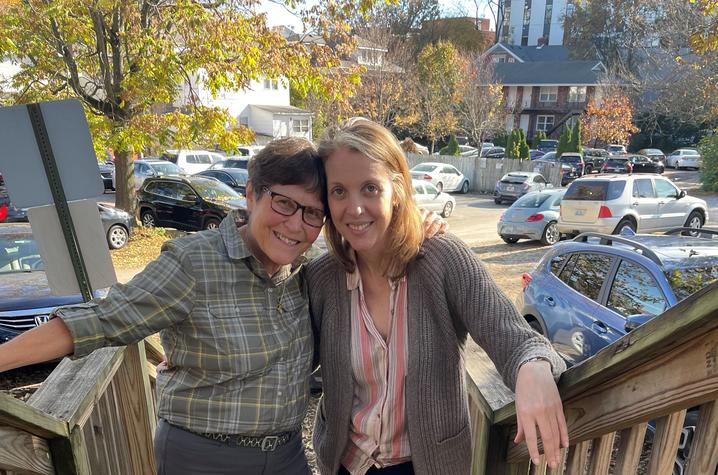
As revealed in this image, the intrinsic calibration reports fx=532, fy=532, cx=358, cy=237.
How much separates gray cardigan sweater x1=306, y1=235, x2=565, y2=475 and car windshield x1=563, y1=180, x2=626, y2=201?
1159 cm

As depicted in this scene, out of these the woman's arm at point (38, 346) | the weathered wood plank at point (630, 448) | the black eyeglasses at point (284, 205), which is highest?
the black eyeglasses at point (284, 205)

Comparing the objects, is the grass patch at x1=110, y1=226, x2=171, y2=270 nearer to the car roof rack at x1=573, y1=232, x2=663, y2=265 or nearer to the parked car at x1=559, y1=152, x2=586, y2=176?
the car roof rack at x1=573, y1=232, x2=663, y2=265

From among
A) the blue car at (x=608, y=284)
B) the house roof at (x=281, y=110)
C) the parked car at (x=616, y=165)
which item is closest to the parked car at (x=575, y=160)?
the parked car at (x=616, y=165)

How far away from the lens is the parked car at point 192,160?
23.5m

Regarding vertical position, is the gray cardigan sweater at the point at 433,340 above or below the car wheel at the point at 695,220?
above

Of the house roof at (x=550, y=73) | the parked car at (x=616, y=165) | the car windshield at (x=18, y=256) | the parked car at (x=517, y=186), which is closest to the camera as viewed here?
the car windshield at (x=18, y=256)

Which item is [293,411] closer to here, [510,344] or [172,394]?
[172,394]

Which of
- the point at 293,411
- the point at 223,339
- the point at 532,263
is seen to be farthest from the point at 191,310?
the point at 532,263

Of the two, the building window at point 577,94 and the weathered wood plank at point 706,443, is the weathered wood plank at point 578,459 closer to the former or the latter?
the weathered wood plank at point 706,443

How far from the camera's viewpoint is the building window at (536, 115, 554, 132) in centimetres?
4659

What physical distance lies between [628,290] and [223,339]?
4372 mm

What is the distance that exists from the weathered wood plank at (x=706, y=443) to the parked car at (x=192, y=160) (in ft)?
77.9

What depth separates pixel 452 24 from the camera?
46906 mm

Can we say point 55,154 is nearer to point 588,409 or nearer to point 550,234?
point 588,409
